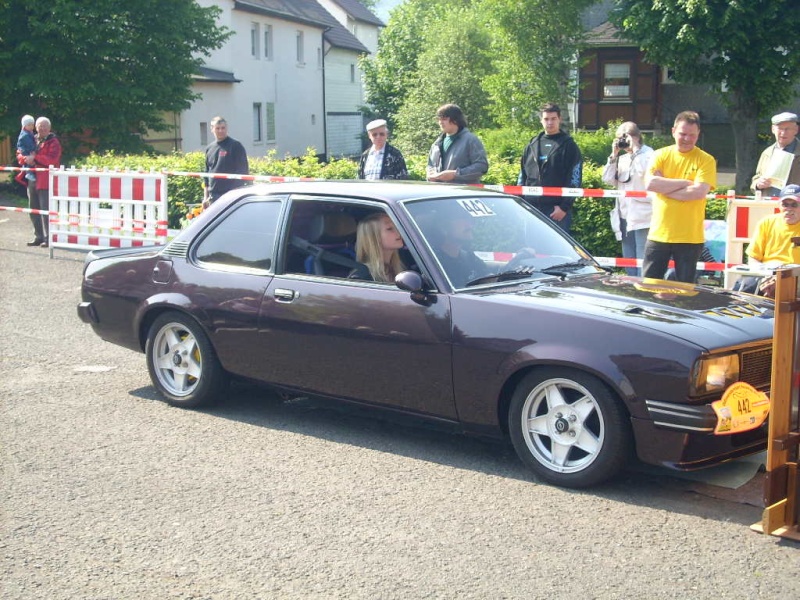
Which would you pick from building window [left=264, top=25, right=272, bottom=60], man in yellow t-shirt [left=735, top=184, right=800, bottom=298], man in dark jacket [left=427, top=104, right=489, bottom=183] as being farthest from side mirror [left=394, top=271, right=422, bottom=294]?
building window [left=264, top=25, right=272, bottom=60]

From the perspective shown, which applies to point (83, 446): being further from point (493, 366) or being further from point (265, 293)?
point (493, 366)

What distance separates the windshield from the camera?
6.45 metres

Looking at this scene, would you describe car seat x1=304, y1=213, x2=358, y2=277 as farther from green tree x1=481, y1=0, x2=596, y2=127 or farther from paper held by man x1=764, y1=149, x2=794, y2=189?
green tree x1=481, y1=0, x2=596, y2=127

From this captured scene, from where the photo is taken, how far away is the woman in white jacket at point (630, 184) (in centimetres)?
1119

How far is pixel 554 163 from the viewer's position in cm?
1124

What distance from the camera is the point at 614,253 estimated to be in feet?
44.8

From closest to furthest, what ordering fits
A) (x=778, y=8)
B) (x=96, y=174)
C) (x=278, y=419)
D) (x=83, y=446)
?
(x=83, y=446) < (x=278, y=419) < (x=96, y=174) < (x=778, y=8)

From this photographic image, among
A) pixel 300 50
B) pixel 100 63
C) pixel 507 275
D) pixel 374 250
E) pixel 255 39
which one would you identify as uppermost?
pixel 300 50

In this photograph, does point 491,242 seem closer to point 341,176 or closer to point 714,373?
point 714,373

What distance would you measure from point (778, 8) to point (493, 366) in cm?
2692

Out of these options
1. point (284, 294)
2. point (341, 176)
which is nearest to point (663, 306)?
point (284, 294)

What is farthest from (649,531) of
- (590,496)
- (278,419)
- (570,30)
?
(570,30)

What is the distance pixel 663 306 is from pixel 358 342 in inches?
68.1

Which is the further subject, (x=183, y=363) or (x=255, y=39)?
(x=255, y=39)
